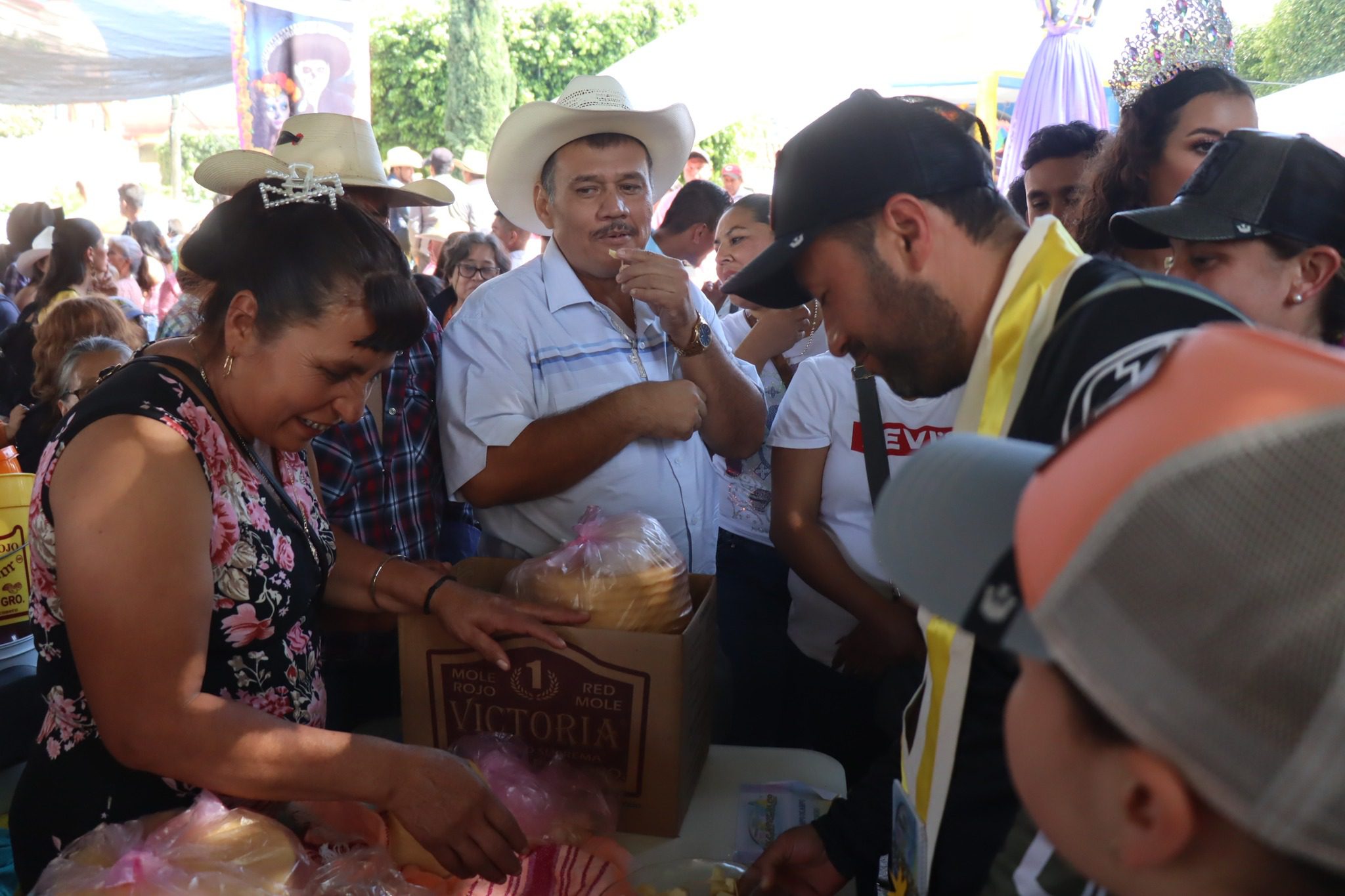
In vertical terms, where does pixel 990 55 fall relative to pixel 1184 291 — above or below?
above

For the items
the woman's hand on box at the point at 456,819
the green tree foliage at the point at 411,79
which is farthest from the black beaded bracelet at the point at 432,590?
the green tree foliage at the point at 411,79

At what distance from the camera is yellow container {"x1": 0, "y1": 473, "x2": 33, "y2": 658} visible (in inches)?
75.9

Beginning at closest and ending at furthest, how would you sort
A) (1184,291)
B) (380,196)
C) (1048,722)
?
(1048,722)
(1184,291)
(380,196)

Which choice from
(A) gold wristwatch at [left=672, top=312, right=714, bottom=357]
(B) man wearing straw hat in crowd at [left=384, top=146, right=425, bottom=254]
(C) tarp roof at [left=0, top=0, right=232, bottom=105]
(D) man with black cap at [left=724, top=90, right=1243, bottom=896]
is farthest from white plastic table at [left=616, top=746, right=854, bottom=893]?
(B) man wearing straw hat in crowd at [left=384, top=146, right=425, bottom=254]

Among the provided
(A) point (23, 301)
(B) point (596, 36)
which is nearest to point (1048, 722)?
(A) point (23, 301)

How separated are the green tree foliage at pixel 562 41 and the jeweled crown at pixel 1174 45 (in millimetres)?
20875

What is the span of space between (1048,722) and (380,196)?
2.72m

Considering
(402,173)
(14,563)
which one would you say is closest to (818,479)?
(14,563)

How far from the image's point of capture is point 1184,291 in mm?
920

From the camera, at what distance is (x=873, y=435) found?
218cm

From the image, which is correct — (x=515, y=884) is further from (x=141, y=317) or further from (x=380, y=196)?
(x=141, y=317)

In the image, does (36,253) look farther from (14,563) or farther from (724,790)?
(724,790)

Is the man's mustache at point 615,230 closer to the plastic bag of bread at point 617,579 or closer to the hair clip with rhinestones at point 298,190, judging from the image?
the hair clip with rhinestones at point 298,190

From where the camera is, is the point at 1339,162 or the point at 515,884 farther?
the point at 1339,162
